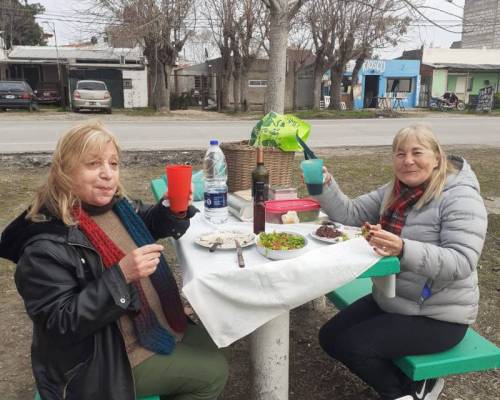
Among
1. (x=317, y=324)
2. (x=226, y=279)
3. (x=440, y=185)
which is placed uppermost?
(x=440, y=185)

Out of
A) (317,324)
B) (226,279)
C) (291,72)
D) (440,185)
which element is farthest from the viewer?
(291,72)

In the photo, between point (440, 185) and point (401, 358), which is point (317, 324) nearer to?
point (401, 358)

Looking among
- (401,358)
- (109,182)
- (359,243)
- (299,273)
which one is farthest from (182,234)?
(401,358)

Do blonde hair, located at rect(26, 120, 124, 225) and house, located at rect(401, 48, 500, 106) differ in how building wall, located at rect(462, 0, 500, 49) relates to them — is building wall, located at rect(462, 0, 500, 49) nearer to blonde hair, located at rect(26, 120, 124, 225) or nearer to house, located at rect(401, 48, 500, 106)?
blonde hair, located at rect(26, 120, 124, 225)

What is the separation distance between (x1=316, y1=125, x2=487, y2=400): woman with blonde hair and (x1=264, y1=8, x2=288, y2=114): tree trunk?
281 centimetres

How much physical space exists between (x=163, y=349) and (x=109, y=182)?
2.30 feet

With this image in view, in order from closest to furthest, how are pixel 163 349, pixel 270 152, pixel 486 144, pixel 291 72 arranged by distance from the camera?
pixel 163 349
pixel 270 152
pixel 486 144
pixel 291 72

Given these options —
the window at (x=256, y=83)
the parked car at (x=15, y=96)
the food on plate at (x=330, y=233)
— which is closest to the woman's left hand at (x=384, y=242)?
the food on plate at (x=330, y=233)

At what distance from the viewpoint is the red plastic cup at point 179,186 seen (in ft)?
6.49

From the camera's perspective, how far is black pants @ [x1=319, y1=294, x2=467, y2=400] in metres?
2.12

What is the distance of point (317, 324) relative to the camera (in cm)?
345

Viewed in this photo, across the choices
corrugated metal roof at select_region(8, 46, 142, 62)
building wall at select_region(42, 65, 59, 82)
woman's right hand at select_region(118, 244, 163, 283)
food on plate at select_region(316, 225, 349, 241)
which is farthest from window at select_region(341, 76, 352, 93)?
woman's right hand at select_region(118, 244, 163, 283)

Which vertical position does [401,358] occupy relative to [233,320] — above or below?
below

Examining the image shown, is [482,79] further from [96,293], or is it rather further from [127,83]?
[96,293]
